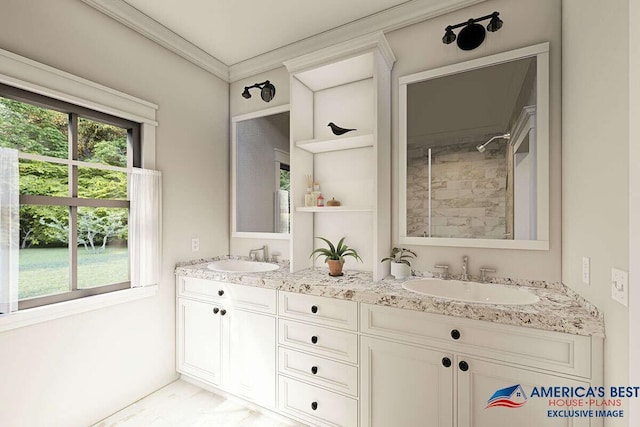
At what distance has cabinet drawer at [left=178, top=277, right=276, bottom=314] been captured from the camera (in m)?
2.04

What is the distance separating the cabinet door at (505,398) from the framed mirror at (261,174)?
1723mm

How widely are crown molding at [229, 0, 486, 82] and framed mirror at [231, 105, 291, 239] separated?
0.42 m

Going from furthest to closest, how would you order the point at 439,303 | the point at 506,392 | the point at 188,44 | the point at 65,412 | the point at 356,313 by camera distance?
the point at 188,44
the point at 65,412
the point at 356,313
the point at 439,303
the point at 506,392

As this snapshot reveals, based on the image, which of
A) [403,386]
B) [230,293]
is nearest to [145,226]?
[230,293]

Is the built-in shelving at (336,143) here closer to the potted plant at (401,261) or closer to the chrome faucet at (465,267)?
A: the potted plant at (401,261)

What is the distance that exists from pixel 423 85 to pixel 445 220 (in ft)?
3.14

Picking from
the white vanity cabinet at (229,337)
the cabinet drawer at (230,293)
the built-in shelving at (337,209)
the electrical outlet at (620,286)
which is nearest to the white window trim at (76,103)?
the cabinet drawer at (230,293)

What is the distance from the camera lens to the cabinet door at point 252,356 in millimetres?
2021

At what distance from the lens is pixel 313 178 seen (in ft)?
8.46

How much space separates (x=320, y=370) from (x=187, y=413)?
1059 millimetres

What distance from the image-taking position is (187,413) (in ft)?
6.92

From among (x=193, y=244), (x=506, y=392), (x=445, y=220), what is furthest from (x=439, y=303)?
(x=193, y=244)

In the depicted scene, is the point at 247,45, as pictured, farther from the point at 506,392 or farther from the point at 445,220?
the point at 506,392

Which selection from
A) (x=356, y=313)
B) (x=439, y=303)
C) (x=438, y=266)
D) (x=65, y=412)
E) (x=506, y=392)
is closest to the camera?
(x=506, y=392)
